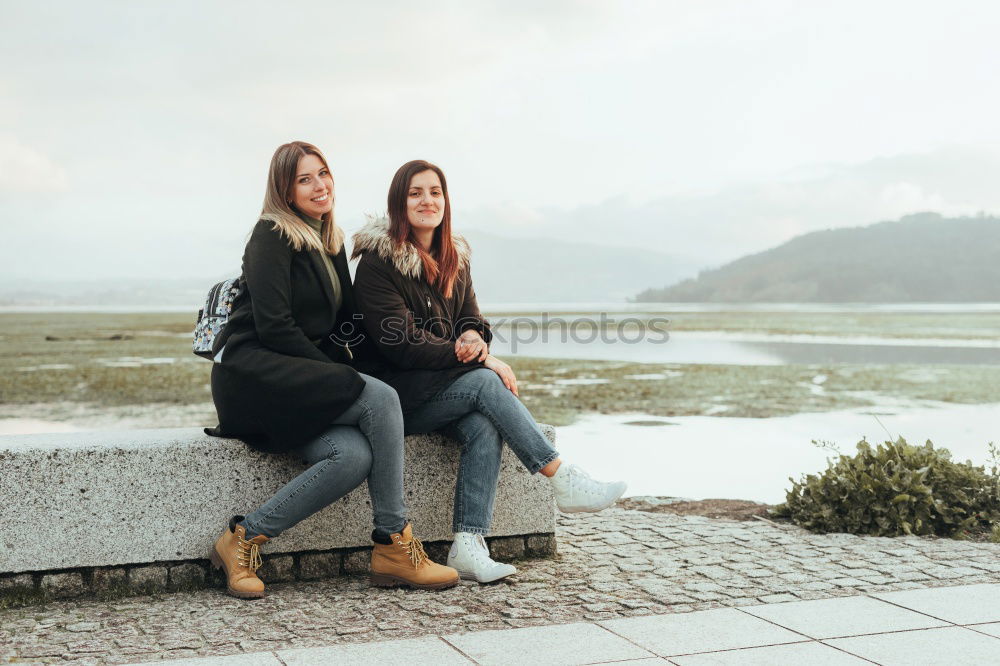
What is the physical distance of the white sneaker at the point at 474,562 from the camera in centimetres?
422

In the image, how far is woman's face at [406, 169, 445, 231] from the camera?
174 inches

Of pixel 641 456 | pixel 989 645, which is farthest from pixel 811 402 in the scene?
pixel 989 645

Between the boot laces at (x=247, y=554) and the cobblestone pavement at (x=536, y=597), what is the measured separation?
0.55 ft

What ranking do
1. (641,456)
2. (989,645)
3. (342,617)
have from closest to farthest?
(989,645), (342,617), (641,456)

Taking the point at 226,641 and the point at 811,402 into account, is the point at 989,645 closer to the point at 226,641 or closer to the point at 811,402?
the point at 226,641

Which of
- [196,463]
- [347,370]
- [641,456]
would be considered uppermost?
[347,370]

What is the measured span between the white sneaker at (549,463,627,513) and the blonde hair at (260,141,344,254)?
141cm

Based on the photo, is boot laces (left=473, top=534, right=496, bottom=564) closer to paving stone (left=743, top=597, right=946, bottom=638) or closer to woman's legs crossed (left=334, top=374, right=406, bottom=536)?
woman's legs crossed (left=334, top=374, right=406, bottom=536)

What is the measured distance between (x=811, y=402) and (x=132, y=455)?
11.9 m

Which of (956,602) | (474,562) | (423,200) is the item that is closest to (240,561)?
(474,562)

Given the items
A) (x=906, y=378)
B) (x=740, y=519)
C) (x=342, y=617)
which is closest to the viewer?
(x=342, y=617)

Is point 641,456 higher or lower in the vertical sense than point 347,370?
lower

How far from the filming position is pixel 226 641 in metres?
3.48

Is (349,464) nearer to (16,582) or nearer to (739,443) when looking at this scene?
(16,582)
